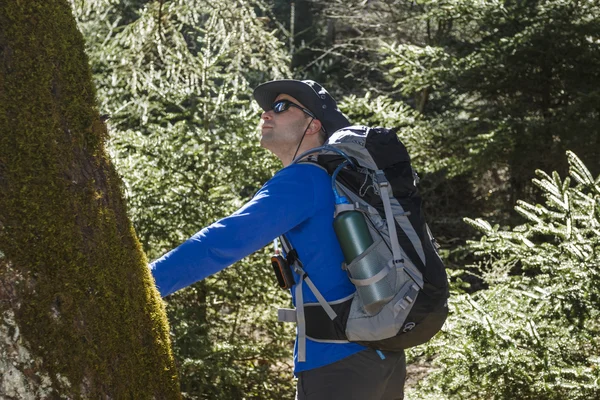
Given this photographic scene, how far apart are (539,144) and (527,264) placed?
4453 millimetres

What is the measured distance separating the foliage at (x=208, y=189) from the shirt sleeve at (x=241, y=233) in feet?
11.9

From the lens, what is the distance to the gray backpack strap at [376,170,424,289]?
230 centimetres

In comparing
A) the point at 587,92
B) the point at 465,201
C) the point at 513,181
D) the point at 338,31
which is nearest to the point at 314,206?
the point at 587,92

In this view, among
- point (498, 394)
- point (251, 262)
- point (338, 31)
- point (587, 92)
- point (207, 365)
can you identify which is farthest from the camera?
point (338, 31)

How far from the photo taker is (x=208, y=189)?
6.50 meters

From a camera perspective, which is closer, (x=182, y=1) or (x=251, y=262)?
(x=251, y=262)

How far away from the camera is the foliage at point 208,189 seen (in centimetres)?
603

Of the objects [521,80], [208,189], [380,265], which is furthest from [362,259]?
[521,80]

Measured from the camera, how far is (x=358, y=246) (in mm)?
2275

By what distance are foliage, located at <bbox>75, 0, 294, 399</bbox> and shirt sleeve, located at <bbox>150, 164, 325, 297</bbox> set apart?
3618 millimetres

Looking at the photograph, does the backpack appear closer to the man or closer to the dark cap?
the man

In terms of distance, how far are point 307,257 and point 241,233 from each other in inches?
12.2

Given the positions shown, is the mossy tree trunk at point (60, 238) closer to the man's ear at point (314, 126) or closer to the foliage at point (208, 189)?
the man's ear at point (314, 126)

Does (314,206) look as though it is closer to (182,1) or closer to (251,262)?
(251,262)
